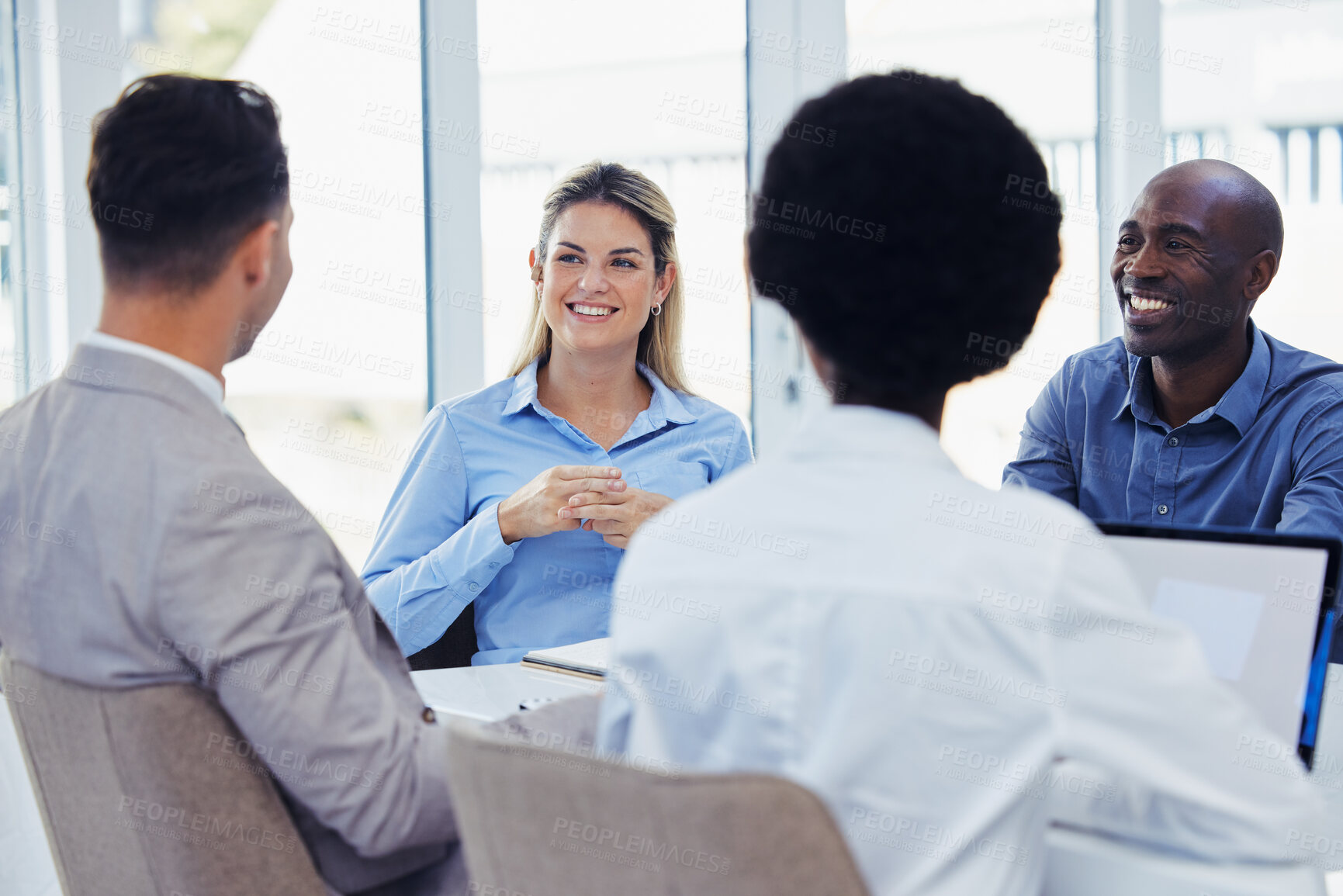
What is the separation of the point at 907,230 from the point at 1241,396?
1548mm

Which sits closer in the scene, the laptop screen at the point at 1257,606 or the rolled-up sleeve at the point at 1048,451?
the laptop screen at the point at 1257,606

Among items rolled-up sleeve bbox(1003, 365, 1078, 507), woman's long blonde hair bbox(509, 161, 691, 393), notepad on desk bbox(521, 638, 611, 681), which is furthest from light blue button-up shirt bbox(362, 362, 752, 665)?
rolled-up sleeve bbox(1003, 365, 1078, 507)

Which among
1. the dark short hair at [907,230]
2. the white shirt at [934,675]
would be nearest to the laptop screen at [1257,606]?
the white shirt at [934,675]

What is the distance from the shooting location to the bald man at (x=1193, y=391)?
1985mm

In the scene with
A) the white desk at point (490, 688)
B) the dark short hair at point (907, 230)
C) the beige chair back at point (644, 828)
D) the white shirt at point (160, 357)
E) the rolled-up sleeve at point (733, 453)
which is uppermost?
the dark short hair at point (907, 230)

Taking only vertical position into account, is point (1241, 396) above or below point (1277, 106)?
below

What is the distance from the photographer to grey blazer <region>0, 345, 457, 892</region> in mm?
896

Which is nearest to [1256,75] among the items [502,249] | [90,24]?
[502,249]

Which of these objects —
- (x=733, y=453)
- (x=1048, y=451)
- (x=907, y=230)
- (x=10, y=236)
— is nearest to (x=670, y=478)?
(x=733, y=453)

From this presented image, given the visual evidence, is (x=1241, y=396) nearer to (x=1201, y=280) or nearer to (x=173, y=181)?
(x=1201, y=280)

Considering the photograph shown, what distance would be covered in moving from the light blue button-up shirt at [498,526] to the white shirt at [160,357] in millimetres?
841

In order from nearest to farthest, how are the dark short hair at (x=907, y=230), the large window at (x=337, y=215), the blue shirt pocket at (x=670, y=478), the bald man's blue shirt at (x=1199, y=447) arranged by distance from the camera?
the dark short hair at (x=907, y=230) → the bald man's blue shirt at (x=1199, y=447) → the blue shirt pocket at (x=670, y=478) → the large window at (x=337, y=215)

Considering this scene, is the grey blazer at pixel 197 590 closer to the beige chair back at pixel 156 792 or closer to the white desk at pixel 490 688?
the beige chair back at pixel 156 792

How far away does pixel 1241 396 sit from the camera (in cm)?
200
